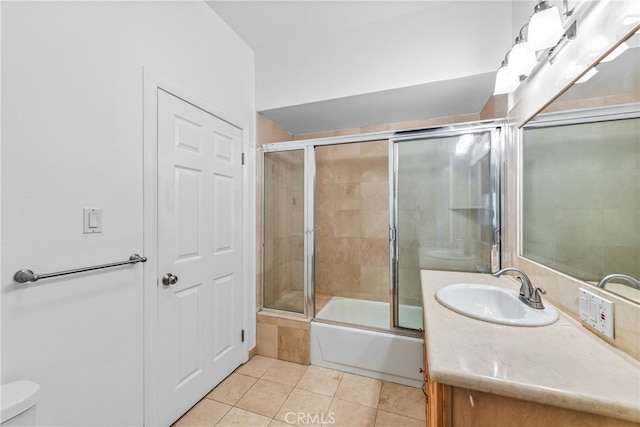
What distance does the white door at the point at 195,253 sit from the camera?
4.80 ft

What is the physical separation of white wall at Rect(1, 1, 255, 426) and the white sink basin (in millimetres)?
1552

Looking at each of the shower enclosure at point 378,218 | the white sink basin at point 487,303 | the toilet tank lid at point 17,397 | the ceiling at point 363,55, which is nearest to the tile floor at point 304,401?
the shower enclosure at point 378,218

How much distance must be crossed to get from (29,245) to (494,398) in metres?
1.59

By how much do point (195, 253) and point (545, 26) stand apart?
6.87ft

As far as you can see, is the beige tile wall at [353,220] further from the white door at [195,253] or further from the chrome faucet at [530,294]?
the chrome faucet at [530,294]

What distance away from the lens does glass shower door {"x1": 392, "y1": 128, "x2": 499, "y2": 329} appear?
6.23ft

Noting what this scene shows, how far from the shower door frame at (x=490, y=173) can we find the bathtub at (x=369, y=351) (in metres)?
0.14

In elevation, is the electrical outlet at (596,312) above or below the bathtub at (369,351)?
above

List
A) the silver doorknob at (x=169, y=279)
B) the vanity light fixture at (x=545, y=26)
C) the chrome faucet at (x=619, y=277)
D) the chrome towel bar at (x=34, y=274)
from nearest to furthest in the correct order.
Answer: the chrome faucet at (x=619, y=277) → the chrome towel bar at (x=34, y=274) → the vanity light fixture at (x=545, y=26) → the silver doorknob at (x=169, y=279)

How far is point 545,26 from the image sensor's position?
1.08 m

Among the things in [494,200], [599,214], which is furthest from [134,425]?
[494,200]

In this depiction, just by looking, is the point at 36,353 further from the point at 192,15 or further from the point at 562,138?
the point at 562,138

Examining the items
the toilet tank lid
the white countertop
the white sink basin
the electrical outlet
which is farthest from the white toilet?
the electrical outlet

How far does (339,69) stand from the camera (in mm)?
2047
